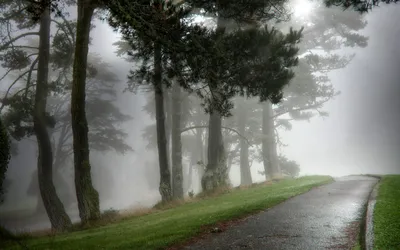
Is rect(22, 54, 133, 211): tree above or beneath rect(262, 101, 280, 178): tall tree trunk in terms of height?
above

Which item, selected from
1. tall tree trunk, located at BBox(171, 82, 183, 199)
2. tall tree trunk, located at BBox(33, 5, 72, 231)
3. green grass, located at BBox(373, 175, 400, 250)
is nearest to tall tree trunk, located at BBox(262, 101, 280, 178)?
tall tree trunk, located at BBox(171, 82, 183, 199)

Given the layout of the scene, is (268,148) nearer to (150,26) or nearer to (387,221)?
(387,221)

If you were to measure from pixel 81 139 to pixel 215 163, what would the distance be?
828 centimetres

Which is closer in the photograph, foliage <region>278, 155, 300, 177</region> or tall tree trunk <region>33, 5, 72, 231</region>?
tall tree trunk <region>33, 5, 72, 231</region>

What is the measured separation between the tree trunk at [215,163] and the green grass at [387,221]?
349 inches

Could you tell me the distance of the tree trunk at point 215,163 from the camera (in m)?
17.3

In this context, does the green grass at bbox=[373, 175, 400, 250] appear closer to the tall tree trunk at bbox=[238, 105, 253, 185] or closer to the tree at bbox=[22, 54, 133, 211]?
the tall tree trunk at bbox=[238, 105, 253, 185]

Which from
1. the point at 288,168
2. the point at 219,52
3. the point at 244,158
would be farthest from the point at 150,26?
the point at 288,168

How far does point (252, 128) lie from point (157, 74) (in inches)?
1106

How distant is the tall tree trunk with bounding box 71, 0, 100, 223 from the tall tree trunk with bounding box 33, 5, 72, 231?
2.44 m

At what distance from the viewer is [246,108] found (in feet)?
110

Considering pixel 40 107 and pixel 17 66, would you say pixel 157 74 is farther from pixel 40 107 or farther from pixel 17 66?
pixel 17 66

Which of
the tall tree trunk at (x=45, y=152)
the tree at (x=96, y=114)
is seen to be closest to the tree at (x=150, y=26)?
the tall tree trunk at (x=45, y=152)

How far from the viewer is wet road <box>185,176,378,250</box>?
242 inches
